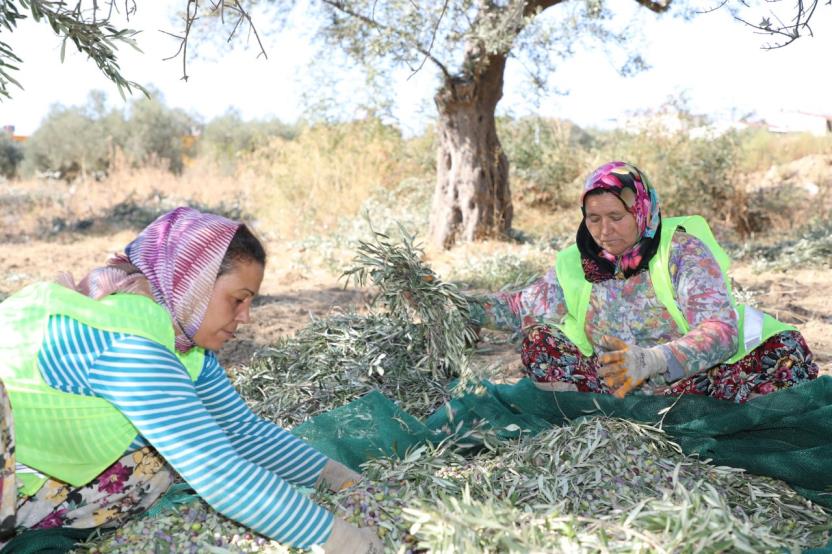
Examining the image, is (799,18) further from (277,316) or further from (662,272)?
(277,316)

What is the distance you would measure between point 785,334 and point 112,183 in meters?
12.9

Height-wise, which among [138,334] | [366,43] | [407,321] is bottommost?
[407,321]

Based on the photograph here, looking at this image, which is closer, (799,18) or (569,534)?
(569,534)

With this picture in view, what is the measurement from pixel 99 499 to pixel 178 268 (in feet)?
2.30

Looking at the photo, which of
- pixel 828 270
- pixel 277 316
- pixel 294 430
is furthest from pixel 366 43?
pixel 294 430

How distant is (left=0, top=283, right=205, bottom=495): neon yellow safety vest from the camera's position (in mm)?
1765

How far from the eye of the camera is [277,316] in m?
5.58

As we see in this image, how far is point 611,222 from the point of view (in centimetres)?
290

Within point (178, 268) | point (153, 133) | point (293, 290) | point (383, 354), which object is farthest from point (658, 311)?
point (153, 133)

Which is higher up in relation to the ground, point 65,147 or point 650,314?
point 65,147

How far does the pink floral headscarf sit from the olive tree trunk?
528 cm

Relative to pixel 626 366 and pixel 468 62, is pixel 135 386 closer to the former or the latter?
pixel 626 366

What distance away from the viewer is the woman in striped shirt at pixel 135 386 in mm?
1702

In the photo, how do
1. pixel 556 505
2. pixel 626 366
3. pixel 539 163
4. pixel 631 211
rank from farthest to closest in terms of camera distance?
pixel 539 163 < pixel 631 211 < pixel 626 366 < pixel 556 505
